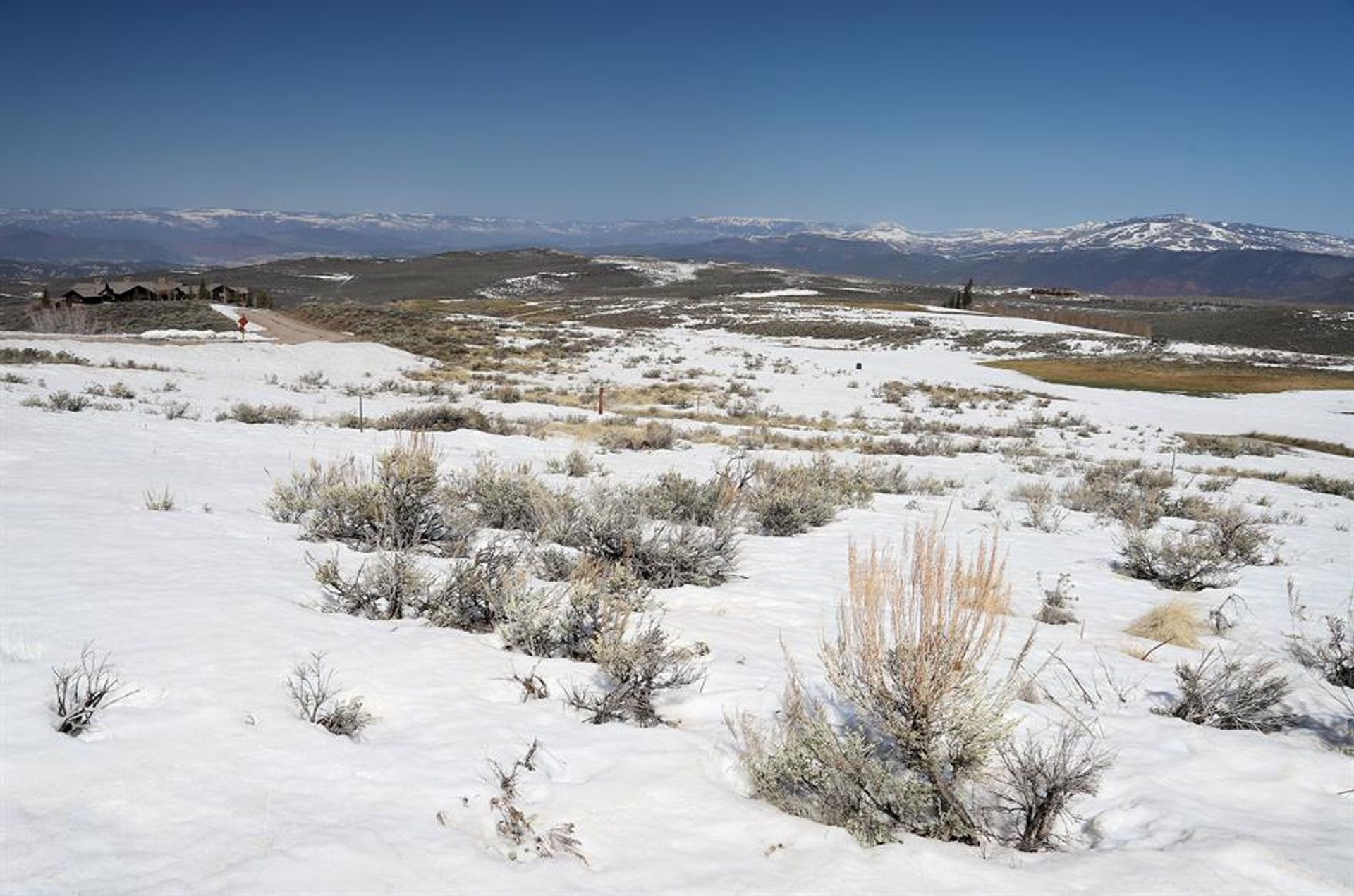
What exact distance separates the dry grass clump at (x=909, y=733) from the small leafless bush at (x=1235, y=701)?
1.80 metres

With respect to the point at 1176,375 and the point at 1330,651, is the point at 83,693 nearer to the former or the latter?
the point at 1330,651

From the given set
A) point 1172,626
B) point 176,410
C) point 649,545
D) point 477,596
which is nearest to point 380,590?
point 477,596

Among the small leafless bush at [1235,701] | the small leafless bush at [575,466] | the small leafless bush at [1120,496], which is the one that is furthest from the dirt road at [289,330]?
the small leafless bush at [1235,701]

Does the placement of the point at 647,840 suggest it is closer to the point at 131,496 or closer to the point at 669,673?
the point at 669,673

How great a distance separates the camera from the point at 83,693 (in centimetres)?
316

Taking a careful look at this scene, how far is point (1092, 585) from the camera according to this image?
6.93 meters

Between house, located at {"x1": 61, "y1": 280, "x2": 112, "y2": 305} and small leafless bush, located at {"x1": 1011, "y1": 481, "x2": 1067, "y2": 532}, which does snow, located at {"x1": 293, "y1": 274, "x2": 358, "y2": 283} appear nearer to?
house, located at {"x1": 61, "y1": 280, "x2": 112, "y2": 305}

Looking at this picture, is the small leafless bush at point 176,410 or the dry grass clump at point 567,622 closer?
the dry grass clump at point 567,622

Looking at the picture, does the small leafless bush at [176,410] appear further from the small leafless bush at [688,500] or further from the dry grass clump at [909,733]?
the dry grass clump at [909,733]

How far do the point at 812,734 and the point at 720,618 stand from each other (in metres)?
2.31

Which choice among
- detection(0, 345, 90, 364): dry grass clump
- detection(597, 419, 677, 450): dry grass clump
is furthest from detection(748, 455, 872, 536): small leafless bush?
detection(0, 345, 90, 364): dry grass clump

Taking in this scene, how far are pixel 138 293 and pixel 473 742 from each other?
216 ft

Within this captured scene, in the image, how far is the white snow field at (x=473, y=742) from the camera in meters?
2.48

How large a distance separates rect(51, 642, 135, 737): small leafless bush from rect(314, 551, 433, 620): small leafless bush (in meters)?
1.44
